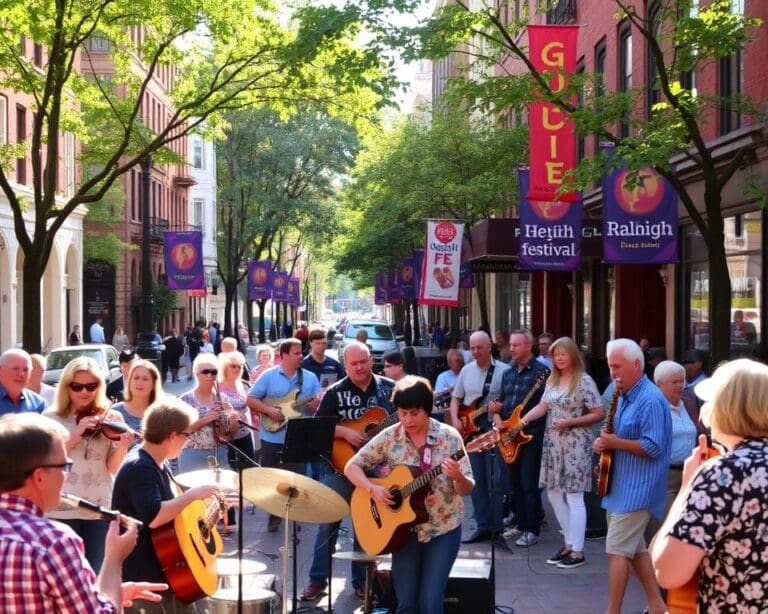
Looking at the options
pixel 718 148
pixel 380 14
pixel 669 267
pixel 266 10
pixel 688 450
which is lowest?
pixel 688 450

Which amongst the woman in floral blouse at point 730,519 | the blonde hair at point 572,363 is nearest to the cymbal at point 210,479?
the woman in floral blouse at point 730,519

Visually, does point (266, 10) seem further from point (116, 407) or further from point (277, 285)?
point (277, 285)

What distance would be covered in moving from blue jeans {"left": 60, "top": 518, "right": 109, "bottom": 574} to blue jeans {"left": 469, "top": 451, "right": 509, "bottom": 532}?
14.6ft

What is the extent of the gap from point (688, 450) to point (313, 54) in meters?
7.29

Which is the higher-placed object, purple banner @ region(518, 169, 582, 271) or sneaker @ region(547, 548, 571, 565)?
purple banner @ region(518, 169, 582, 271)

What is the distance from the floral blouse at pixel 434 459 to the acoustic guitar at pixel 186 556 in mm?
1136

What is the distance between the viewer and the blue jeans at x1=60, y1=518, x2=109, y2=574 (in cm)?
672

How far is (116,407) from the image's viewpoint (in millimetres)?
8109

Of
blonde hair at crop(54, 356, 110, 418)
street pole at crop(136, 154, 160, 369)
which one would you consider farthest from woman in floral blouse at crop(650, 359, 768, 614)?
street pole at crop(136, 154, 160, 369)

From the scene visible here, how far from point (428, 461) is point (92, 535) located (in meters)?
2.15

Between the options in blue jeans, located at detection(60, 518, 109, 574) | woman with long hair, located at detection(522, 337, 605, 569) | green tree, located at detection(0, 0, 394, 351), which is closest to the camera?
blue jeans, located at detection(60, 518, 109, 574)

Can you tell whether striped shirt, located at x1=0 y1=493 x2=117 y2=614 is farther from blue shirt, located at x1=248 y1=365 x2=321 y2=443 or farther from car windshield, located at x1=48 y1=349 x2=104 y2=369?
car windshield, located at x1=48 y1=349 x2=104 y2=369

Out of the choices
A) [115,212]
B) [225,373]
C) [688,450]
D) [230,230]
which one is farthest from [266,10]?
[230,230]

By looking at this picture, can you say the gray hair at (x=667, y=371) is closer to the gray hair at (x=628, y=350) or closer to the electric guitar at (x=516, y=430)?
the gray hair at (x=628, y=350)
